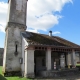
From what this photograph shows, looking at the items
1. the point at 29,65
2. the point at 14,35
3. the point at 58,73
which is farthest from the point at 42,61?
the point at 14,35

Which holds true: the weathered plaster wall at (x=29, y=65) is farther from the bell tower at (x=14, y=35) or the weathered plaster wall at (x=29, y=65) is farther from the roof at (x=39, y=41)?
the bell tower at (x=14, y=35)

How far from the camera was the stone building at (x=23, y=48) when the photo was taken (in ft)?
56.1

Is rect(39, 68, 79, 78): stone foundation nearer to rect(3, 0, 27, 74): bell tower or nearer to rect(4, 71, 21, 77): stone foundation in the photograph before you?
rect(4, 71, 21, 77): stone foundation

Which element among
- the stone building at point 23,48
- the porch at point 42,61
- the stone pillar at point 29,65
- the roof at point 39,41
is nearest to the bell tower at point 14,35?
the stone building at point 23,48

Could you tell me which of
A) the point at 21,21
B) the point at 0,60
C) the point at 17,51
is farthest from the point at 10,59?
the point at 0,60

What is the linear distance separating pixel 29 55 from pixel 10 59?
3.98 m

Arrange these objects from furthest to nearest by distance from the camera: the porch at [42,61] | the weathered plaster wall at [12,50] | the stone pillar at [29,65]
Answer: the weathered plaster wall at [12,50] < the porch at [42,61] < the stone pillar at [29,65]

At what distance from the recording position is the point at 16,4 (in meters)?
21.4

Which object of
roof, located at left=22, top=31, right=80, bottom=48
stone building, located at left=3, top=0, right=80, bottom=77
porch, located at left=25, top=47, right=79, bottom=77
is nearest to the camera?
porch, located at left=25, top=47, right=79, bottom=77

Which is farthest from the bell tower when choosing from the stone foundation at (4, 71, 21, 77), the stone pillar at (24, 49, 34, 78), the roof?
the stone pillar at (24, 49, 34, 78)

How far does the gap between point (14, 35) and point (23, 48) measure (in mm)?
2726

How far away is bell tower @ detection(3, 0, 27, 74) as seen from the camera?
19.1 meters

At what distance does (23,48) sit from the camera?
19062 millimetres

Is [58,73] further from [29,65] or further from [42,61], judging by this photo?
[42,61]
